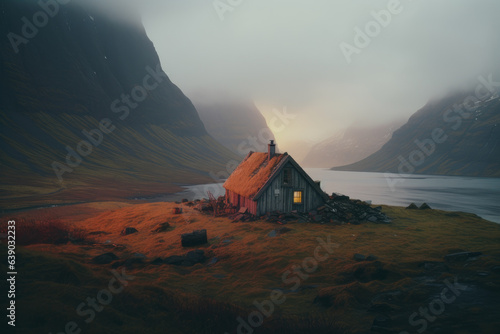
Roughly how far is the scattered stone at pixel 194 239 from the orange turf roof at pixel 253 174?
713cm

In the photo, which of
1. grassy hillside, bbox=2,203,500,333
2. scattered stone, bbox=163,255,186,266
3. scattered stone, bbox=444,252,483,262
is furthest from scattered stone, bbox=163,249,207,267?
scattered stone, bbox=444,252,483,262

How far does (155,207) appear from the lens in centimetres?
3600

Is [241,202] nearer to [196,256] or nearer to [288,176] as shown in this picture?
[288,176]

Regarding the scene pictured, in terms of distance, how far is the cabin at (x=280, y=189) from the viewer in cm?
2622

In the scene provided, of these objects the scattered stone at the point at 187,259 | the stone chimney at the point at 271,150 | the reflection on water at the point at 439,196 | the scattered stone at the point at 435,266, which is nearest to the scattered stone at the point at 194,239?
the scattered stone at the point at 187,259

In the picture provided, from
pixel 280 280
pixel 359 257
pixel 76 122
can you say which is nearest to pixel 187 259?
pixel 280 280

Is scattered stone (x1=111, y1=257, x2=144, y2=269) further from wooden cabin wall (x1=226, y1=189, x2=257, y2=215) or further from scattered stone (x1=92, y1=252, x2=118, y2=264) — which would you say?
wooden cabin wall (x1=226, y1=189, x2=257, y2=215)

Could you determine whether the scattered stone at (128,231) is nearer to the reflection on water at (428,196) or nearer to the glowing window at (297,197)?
the glowing window at (297,197)

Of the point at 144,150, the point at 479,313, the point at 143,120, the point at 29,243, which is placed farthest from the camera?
the point at 143,120

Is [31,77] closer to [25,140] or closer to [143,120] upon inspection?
[25,140]

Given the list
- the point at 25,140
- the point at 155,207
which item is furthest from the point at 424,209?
the point at 25,140

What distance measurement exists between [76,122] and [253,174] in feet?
449

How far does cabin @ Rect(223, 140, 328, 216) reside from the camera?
26.2m

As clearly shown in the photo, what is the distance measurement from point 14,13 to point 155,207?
16056 centimetres
